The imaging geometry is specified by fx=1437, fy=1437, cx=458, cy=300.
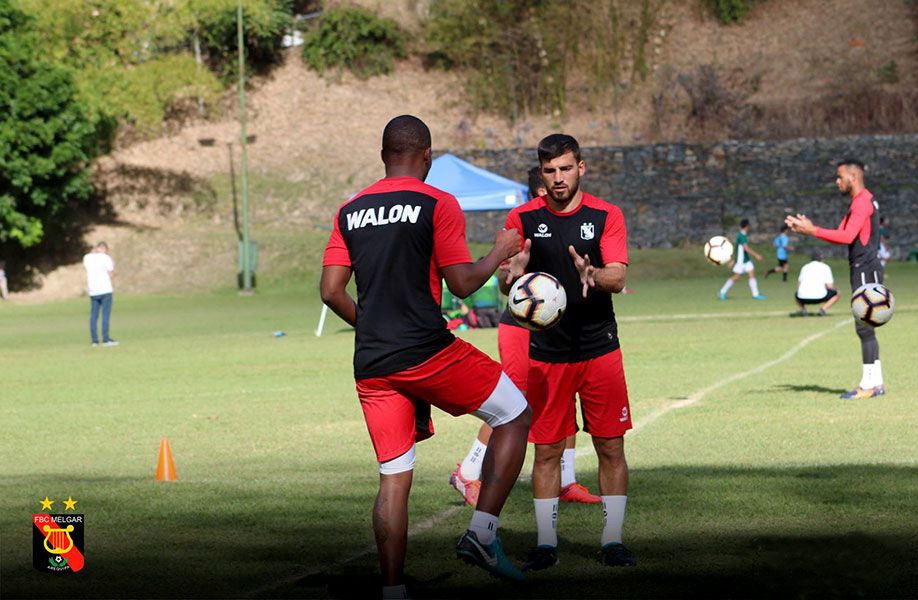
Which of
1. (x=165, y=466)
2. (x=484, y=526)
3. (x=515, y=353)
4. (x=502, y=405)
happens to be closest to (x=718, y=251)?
(x=515, y=353)

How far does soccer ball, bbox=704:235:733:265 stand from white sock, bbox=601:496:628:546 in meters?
6.19

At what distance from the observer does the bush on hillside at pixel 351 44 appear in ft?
237

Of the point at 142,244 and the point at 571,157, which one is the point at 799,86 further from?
the point at 571,157

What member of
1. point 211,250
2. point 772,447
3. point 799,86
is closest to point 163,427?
point 772,447

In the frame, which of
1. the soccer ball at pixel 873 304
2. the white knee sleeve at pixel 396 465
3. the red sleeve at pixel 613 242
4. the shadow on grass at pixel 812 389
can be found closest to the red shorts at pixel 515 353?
the red sleeve at pixel 613 242

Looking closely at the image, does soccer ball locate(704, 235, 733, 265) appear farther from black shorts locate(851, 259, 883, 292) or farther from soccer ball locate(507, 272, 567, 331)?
soccer ball locate(507, 272, 567, 331)

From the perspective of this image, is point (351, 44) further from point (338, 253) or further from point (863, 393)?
point (338, 253)

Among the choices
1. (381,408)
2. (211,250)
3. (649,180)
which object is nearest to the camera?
(381,408)

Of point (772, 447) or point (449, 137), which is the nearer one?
point (772, 447)

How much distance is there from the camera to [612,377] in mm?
7867

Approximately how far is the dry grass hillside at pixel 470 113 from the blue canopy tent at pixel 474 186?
2351 centimetres

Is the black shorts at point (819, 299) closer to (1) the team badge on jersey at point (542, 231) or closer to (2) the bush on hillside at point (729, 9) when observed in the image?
(1) the team badge on jersey at point (542, 231)

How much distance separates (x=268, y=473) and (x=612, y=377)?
179 inches

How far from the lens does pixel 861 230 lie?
14.4 meters
